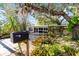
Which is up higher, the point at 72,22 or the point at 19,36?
the point at 72,22

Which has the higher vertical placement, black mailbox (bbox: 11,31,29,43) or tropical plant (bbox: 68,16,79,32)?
tropical plant (bbox: 68,16,79,32)

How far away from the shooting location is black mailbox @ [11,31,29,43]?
4234 mm

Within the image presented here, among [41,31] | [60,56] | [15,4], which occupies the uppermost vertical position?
[15,4]

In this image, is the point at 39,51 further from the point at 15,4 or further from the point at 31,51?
the point at 15,4

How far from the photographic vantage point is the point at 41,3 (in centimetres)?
423

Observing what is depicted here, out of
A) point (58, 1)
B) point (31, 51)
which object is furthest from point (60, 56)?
point (58, 1)

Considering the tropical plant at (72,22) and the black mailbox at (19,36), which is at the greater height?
the tropical plant at (72,22)

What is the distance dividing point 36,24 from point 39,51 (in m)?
0.31

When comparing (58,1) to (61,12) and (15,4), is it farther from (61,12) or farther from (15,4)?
(15,4)

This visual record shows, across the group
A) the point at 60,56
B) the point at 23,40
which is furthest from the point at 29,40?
the point at 60,56

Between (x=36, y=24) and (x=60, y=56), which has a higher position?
(x=36, y=24)

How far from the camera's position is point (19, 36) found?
4.24m

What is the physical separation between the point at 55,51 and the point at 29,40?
0.32m

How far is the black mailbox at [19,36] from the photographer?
13.9 ft
